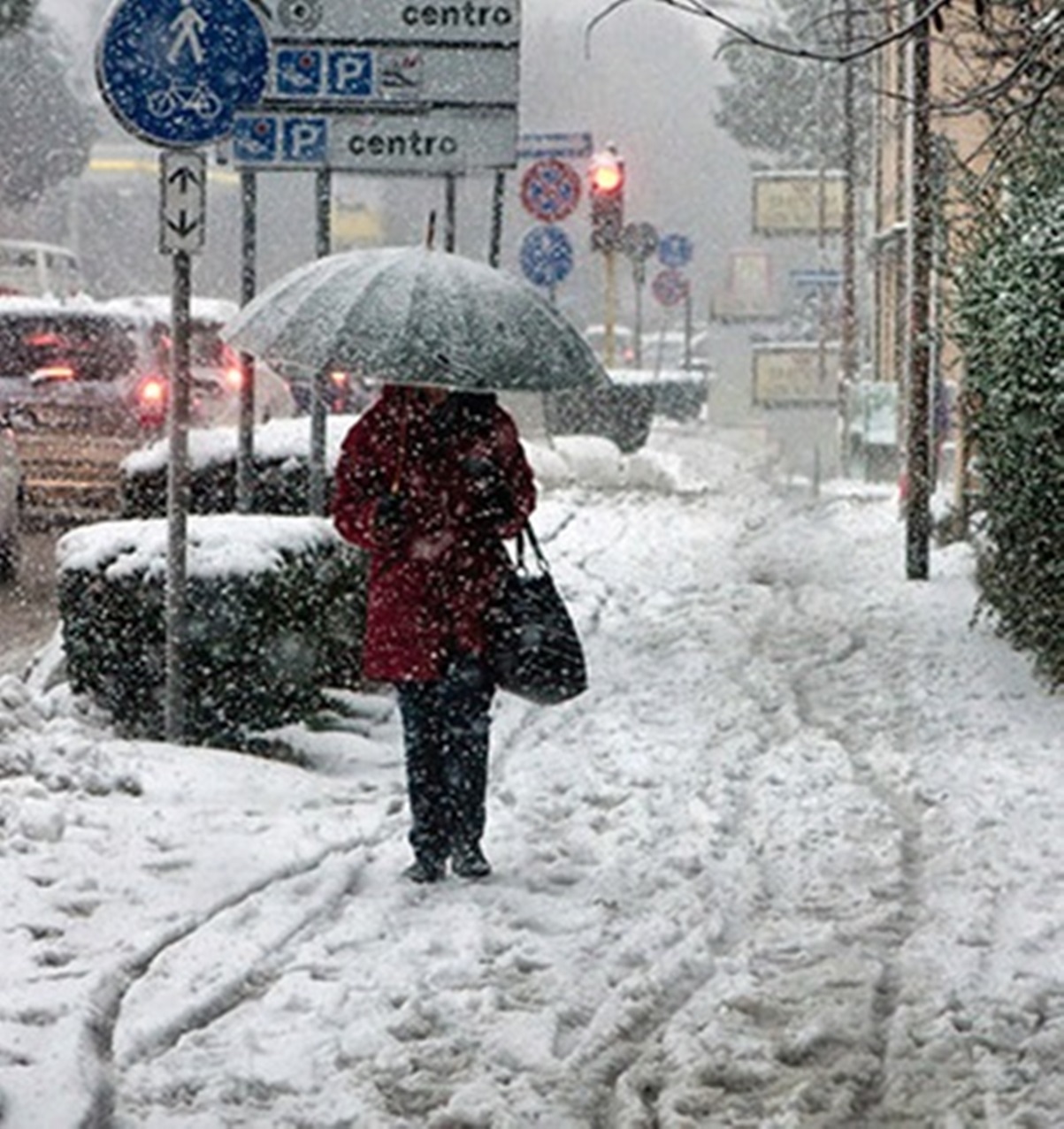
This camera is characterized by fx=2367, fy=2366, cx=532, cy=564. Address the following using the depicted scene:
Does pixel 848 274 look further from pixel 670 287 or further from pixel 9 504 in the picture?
pixel 9 504

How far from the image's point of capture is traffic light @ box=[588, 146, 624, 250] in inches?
891

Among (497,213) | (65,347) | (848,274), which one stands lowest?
(65,347)

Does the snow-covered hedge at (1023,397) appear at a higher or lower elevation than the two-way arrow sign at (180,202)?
lower

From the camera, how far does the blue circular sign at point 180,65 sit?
8.47m

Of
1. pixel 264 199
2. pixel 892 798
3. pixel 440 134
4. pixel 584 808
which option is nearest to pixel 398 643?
pixel 584 808

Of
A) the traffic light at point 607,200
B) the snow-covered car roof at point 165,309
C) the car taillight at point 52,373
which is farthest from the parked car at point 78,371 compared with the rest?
the traffic light at point 607,200

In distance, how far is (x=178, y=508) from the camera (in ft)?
29.1

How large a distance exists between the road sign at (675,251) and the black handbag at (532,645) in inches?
1206

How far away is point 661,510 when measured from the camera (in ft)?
68.5

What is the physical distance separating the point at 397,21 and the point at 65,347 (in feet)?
22.9

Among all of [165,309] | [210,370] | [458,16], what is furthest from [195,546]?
[165,309]

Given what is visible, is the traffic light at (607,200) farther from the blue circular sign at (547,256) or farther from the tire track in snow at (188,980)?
the tire track in snow at (188,980)

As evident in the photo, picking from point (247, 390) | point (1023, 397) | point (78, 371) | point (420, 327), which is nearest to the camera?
point (420, 327)

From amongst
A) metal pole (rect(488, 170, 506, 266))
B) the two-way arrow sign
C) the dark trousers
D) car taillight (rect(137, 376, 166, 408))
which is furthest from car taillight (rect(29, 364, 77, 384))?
the dark trousers
